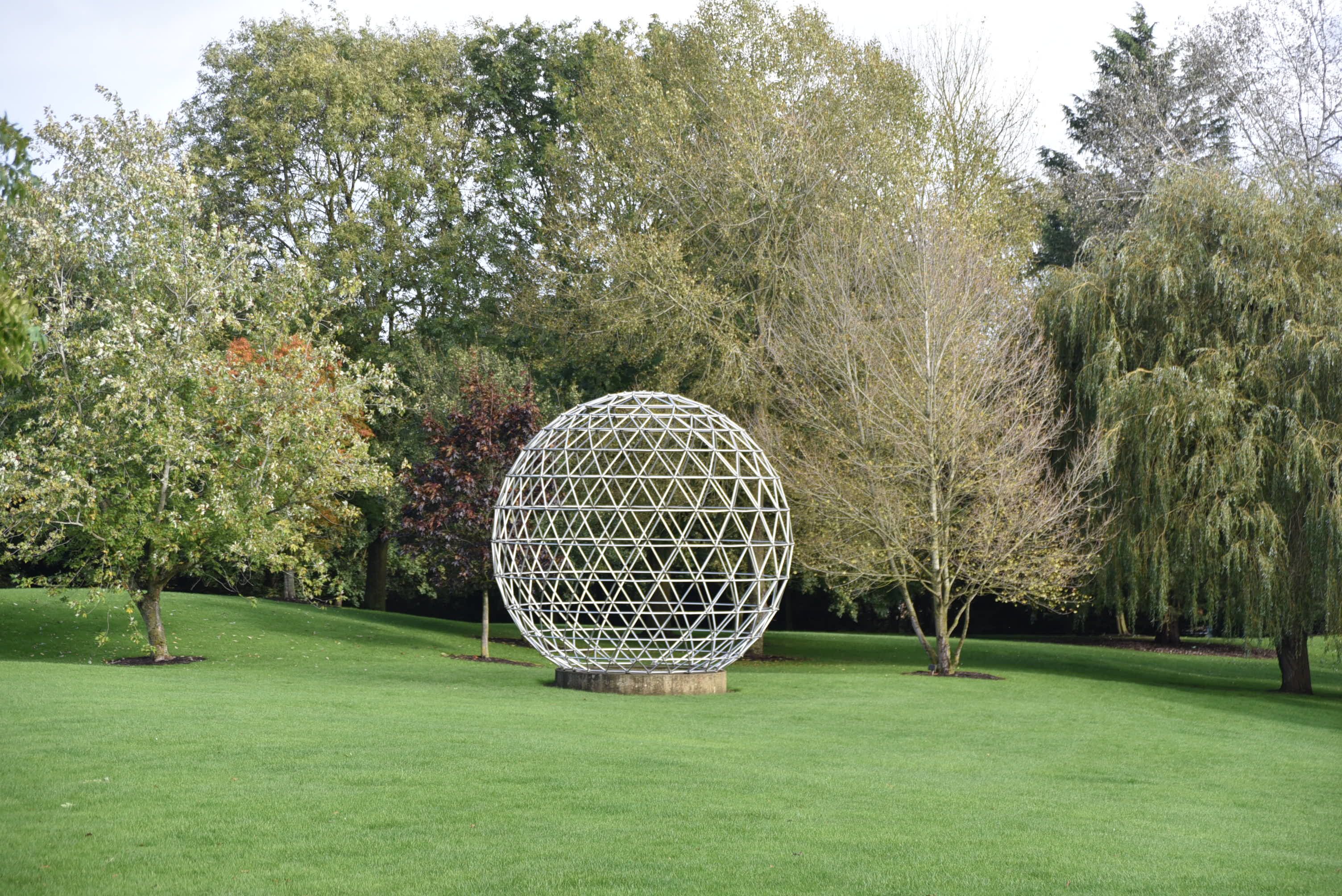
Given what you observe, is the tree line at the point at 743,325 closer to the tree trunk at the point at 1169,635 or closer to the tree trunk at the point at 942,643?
the tree trunk at the point at 942,643

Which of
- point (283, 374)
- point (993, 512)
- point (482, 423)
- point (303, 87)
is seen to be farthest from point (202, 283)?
point (993, 512)

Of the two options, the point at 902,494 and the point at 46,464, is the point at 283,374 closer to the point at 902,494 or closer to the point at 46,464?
the point at 46,464

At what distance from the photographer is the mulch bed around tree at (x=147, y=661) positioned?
64.0ft

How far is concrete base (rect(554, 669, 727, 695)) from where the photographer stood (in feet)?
54.5

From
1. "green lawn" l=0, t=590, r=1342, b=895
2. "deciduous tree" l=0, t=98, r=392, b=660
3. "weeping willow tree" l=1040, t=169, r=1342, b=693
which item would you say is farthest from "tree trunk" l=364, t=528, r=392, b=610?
"weeping willow tree" l=1040, t=169, r=1342, b=693

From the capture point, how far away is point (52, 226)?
20109mm

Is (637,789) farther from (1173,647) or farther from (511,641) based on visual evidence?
(1173,647)

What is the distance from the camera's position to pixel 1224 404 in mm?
19375

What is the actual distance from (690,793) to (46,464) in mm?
13735

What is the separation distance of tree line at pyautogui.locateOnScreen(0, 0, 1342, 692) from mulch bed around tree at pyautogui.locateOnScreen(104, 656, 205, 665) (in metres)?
0.32

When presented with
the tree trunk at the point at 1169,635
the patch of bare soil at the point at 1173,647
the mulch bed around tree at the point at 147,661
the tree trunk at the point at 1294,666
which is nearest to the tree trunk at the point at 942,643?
the tree trunk at the point at 1294,666

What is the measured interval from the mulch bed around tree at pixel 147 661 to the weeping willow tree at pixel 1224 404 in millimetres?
15386

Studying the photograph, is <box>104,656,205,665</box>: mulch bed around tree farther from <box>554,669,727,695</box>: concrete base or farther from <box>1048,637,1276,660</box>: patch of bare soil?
<box>1048,637,1276,660</box>: patch of bare soil

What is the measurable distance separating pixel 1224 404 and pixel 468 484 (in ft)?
42.6
